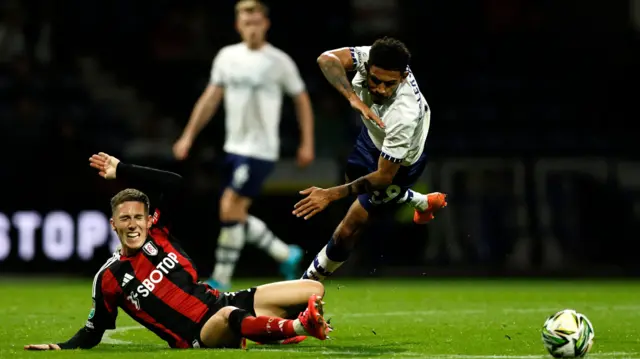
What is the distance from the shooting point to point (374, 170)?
8.41 meters

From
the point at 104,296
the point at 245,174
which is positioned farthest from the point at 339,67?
the point at 245,174

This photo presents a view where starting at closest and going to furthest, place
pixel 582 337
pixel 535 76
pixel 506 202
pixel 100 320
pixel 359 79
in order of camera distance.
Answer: pixel 582 337
pixel 100 320
pixel 359 79
pixel 506 202
pixel 535 76

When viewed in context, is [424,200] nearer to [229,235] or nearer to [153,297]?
[153,297]

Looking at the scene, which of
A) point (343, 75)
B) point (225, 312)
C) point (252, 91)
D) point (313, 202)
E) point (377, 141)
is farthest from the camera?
point (252, 91)

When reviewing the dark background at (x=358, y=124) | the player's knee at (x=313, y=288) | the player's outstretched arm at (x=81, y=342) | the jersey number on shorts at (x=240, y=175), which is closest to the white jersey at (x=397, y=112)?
the player's knee at (x=313, y=288)

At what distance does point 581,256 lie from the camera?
44.3 ft

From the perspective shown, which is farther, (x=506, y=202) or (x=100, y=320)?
(x=506, y=202)

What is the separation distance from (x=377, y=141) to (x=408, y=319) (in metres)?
1.33

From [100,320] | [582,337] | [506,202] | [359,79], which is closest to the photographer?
[582,337]

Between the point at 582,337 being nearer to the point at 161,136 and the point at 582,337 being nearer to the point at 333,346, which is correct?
the point at 333,346

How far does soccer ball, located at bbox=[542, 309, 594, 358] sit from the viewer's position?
6.34 m

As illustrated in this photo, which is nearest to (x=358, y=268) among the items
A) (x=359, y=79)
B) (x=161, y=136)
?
(x=161, y=136)

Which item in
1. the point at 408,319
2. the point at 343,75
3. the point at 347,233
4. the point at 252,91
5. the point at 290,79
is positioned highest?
the point at 343,75

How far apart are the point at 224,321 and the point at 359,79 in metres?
1.93
